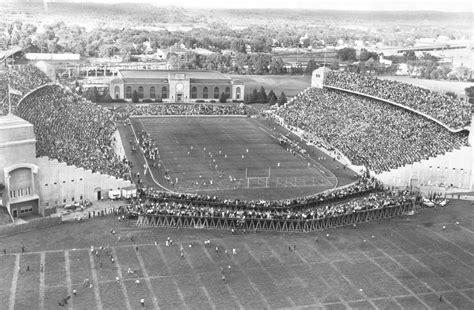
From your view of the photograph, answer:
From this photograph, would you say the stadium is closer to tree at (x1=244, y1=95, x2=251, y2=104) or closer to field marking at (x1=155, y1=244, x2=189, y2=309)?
field marking at (x1=155, y1=244, x2=189, y2=309)

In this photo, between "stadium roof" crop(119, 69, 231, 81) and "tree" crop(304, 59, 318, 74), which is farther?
"tree" crop(304, 59, 318, 74)

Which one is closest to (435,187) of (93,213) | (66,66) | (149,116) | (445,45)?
(93,213)

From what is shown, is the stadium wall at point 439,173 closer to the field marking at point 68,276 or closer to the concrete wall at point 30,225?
the concrete wall at point 30,225

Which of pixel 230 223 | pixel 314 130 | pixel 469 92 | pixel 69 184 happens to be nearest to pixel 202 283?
pixel 230 223

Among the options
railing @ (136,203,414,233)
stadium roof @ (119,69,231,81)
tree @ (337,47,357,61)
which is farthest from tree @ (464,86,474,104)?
tree @ (337,47,357,61)

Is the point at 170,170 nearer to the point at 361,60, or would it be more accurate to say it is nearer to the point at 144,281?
the point at 144,281

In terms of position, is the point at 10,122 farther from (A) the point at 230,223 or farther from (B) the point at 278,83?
(B) the point at 278,83
